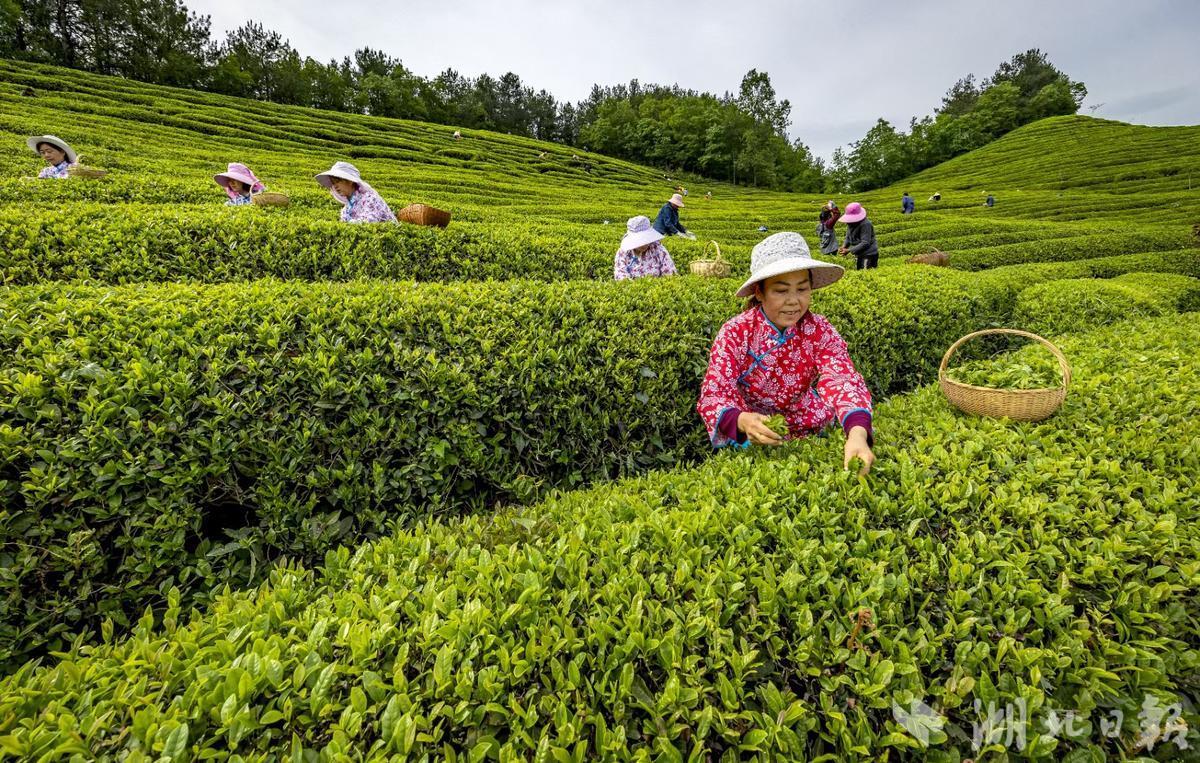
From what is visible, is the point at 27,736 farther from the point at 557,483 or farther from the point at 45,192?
the point at 45,192

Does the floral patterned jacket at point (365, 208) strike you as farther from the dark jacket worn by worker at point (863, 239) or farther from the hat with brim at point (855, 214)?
the dark jacket worn by worker at point (863, 239)

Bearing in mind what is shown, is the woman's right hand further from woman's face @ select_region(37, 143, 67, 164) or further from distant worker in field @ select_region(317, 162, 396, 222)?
woman's face @ select_region(37, 143, 67, 164)

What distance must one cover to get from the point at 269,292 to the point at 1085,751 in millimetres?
4952

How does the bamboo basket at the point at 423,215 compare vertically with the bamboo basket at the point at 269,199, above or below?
below

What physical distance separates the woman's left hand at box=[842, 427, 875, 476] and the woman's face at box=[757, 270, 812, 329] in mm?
807

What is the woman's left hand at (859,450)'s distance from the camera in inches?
98.0

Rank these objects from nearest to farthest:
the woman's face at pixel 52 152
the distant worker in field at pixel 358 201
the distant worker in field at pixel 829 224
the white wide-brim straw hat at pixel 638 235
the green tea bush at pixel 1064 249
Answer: the white wide-brim straw hat at pixel 638 235, the distant worker in field at pixel 358 201, the woman's face at pixel 52 152, the distant worker in field at pixel 829 224, the green tea bush at pixel 1064 249

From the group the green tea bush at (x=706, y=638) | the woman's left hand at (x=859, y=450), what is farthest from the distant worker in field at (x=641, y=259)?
the green tea bush at (x=706, y=638)

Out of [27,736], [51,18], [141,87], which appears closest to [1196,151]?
[27,736]

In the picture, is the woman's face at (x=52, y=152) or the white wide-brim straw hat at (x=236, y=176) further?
the woman's face at (x=52, y=152)

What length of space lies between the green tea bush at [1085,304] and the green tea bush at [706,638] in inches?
234

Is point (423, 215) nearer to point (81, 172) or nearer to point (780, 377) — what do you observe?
point (780, 377)

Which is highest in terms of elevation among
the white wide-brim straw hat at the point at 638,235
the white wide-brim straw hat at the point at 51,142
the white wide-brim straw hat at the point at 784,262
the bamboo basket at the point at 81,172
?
the white wide-brim straw hat at the point at 51,142

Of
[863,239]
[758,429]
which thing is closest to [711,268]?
[758,429]
